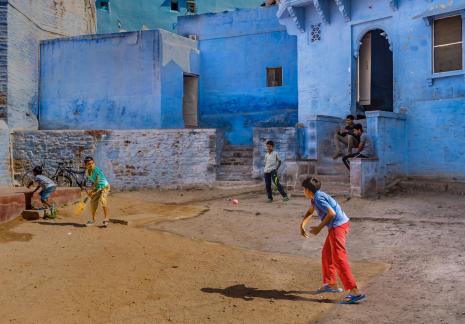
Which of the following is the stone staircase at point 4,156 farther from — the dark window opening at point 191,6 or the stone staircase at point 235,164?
the dark window opening at point 191,6

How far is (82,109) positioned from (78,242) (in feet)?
33.7

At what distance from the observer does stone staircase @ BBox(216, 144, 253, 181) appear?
13.5 m

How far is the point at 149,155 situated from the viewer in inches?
536

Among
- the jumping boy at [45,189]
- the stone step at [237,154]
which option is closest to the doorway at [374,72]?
the stone step at [237,154]

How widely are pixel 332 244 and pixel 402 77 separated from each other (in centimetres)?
820

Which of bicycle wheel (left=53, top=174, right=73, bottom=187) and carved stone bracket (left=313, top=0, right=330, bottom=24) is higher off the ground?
carved stone bracket (left=313, top=0, right=330, bottom=24)

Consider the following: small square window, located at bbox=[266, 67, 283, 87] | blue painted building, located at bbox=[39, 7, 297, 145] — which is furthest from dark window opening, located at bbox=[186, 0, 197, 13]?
small square window, located at bbox=[266, 67, 283, 87]

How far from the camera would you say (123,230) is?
315 inches

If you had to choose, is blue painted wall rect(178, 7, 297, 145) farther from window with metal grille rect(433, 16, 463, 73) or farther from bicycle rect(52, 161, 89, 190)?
window with metal grille rect(433, 16, 463, 73)

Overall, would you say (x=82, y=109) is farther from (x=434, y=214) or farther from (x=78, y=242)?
(x=434, y=214)

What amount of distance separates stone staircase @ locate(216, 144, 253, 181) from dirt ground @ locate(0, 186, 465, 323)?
13.1 ft

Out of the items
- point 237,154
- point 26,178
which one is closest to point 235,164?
point 237,154

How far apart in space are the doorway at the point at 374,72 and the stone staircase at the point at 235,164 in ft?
12.7

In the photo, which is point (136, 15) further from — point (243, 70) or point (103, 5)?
point (243, 70)
